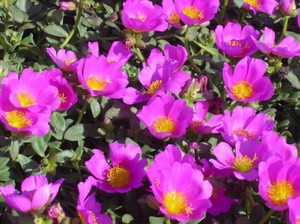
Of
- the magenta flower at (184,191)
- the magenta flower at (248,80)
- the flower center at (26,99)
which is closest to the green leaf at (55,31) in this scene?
the flower center at (26,99)

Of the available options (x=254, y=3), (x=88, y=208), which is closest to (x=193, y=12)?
(x=254, y=3)

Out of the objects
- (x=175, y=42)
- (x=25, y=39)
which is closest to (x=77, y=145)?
(x=25, y=39)

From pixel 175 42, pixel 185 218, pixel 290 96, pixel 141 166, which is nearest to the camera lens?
pixel 185 218

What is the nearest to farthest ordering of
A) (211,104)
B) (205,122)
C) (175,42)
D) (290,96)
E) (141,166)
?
(141,166) → (205,122) → (211,104) → (290,96) → (175,42)

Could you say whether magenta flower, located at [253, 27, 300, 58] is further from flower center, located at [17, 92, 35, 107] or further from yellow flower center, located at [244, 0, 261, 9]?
flower center, located at [17, 92, 35, 107]

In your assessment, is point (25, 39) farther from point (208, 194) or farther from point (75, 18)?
point (208, 194)

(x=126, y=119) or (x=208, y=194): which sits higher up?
(x=208, y=194)

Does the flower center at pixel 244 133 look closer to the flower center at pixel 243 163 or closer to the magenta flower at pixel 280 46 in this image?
the flower center at pixel 243 163
